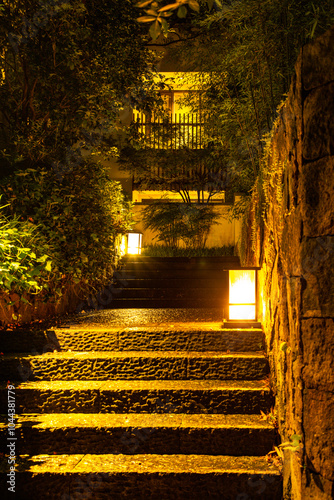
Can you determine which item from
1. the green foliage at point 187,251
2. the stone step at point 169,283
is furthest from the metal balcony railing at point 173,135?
the stone step at point 169,283

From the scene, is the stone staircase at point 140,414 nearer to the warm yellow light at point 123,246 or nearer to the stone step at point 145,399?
the stone step at point 145,399

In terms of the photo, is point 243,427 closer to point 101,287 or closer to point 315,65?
point 315,65

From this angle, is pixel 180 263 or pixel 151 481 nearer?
pixel 151 481

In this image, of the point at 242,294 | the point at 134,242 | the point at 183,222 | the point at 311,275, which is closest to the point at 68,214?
the point at 242,294

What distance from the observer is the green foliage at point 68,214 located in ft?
16.9

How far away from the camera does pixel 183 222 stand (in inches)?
425

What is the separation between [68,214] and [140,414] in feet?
8.72

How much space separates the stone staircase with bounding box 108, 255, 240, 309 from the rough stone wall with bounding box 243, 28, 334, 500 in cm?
377

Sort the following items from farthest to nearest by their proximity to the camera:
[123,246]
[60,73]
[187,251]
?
1. [187,251]
2. [123,246]
3. [60,73]

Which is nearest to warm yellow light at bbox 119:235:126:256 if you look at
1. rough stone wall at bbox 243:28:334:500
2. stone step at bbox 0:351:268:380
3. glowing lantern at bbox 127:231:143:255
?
glowing lantern at bbox 127:231:143:255

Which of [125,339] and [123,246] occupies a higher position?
[123,246]

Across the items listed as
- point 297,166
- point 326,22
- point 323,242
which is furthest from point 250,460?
point 326,22

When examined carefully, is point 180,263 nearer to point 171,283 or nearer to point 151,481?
point 171,283

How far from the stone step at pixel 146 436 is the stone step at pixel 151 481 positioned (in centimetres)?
18
